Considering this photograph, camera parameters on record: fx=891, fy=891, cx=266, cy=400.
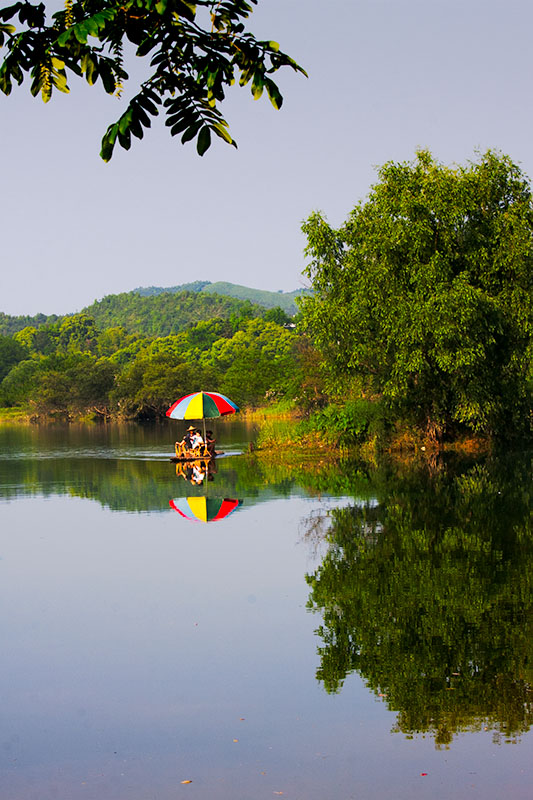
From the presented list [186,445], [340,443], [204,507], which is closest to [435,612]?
[204,507]

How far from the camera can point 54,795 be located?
5035 millimetres

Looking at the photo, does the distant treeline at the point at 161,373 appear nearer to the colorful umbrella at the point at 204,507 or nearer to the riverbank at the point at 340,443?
the riverbank at the point at 340,443

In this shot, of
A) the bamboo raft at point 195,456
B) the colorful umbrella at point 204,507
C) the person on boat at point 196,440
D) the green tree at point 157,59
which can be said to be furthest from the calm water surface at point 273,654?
the person on boat at point 196,440

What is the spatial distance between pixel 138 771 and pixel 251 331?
12051 centimetres

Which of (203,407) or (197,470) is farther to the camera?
(203,407)

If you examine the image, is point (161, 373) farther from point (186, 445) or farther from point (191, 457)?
point (191, 457)

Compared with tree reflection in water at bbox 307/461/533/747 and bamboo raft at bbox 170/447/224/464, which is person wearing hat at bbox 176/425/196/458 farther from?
tree reflection in water at bbox 307/461/533/747

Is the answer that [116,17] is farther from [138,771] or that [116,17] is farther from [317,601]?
[317,601]

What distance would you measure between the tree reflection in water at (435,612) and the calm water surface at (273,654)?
0.03 meters

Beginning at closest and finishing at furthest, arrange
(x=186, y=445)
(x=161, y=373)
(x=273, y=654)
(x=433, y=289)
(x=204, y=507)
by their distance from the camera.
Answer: (x=273, y=654) < (x=204, y=507) < (x=433, y=289) < (x=186, y=445) < (x=161, y=373)

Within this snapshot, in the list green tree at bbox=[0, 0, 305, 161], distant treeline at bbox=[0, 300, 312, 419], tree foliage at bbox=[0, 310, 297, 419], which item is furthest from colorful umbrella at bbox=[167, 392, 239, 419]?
green tree at bbox=[0, 0, 305, 161]

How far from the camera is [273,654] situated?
25.0ft

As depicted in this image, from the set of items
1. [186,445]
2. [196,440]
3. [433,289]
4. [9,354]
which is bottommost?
[186,445]

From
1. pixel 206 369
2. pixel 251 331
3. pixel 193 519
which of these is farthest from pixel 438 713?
pixel 251 331
